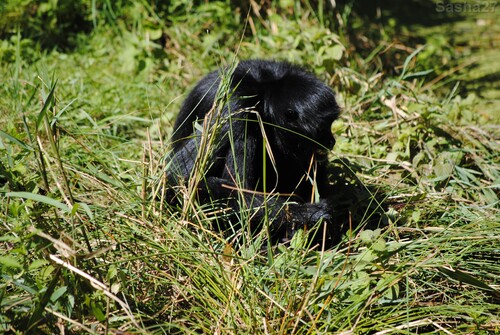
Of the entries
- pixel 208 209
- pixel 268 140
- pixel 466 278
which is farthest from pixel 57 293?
pixel 466 278

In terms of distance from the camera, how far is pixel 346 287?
3414 millimetres

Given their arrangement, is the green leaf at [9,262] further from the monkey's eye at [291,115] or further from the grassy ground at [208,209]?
the monkey's eye at [291,115]

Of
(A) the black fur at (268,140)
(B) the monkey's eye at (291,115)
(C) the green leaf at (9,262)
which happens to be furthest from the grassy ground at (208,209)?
(B) the monkey's eye at (291,115)

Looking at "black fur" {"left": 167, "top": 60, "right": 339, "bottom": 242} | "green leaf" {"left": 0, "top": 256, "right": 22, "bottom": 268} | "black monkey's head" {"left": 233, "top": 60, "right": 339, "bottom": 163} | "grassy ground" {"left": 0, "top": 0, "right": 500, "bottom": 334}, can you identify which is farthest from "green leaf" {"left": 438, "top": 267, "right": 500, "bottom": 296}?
"green leaf" {"left": 0, "top": 256, "right": 22, "bottom": 268}

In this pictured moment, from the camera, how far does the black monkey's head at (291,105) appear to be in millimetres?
4277

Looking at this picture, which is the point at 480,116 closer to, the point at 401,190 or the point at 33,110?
the point at 401,190

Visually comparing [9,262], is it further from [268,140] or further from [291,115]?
[291,115]

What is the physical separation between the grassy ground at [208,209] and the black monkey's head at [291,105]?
281mm

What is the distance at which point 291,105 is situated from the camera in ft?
14.0

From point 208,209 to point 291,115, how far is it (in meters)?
0.99

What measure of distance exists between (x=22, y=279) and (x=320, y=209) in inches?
83.4

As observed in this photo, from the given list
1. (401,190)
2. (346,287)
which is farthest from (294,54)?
(346,287)

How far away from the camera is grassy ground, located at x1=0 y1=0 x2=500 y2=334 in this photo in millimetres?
3133

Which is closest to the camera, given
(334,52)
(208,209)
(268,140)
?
(208,209)
